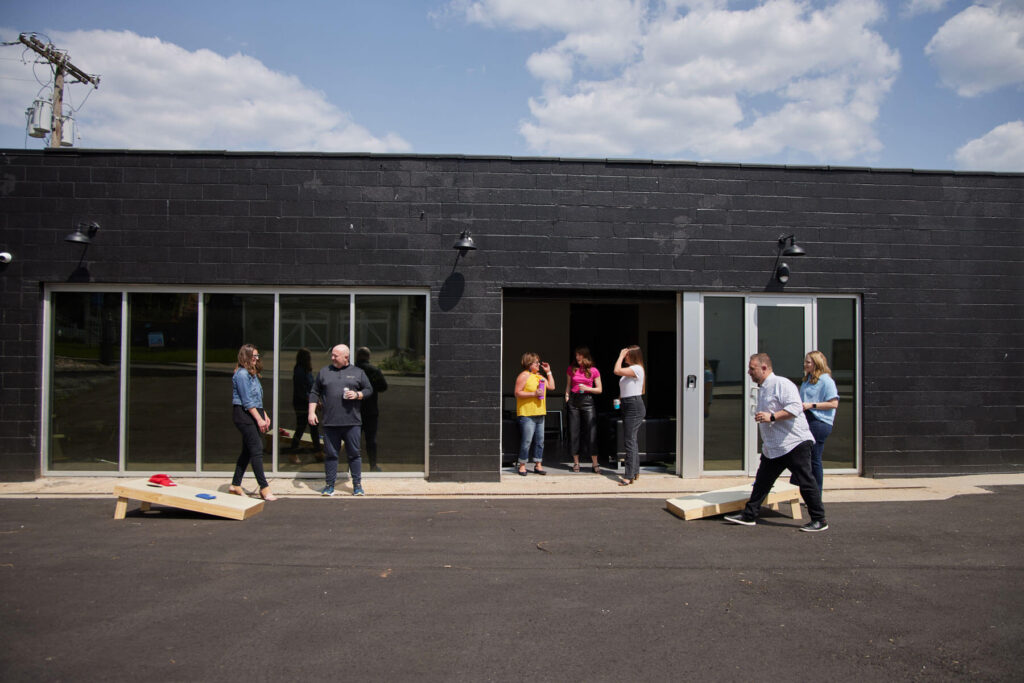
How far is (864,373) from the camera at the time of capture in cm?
955

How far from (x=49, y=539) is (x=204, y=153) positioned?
4932mm

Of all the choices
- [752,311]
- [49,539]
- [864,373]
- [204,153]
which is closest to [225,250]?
[204,153]

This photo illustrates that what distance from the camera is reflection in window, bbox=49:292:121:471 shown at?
29.6 ft

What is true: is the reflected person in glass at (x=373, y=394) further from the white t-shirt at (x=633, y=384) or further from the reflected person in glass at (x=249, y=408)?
the white t-shirt at (x=633, y=384)

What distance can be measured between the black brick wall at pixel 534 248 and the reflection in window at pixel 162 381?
39 cm

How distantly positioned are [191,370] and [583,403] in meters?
5.07

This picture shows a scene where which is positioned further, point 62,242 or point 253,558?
point 62,242

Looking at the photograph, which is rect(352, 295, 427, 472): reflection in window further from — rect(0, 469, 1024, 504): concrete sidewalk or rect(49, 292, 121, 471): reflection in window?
rect(49, 292, 121, 471): reflection in window

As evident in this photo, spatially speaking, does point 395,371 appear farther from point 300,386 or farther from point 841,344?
point 841,344

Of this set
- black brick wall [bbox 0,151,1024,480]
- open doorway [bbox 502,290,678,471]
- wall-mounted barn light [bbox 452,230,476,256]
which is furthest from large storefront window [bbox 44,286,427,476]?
open doorway [bbox 502,290,678,471]

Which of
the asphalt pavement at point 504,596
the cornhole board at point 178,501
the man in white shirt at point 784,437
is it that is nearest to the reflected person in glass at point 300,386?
the asphalt pavement at point 504,596

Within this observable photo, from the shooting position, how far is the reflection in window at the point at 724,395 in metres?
9.55

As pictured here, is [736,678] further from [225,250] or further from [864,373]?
[225,250]

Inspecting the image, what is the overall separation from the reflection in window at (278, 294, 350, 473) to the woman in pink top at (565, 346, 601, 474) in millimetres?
3104
